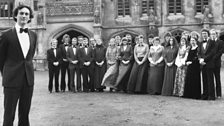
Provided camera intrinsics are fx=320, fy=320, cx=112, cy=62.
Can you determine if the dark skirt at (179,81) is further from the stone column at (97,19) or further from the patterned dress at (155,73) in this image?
the stone column at (97,19)

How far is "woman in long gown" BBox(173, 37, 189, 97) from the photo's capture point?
9531 mm

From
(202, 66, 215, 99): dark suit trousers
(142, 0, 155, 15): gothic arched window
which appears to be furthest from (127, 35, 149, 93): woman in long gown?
(142, 0, 155, 15): gothic arched window

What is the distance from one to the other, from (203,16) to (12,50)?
24.0 meters

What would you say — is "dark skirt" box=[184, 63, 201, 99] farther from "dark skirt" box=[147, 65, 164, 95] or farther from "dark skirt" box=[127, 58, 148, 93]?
"dark skirt" box=[127, 58, 148, 93]

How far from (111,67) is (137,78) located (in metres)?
1.05

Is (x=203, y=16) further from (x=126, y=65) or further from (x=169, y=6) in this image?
(x=126, y=65)

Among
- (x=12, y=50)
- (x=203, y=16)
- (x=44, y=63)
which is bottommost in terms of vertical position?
(x=44, y=63)

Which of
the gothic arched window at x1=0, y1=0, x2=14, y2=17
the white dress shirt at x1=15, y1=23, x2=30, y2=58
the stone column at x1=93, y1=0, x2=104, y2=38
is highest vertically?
the gothic arched window at x1=0, y1=0, x2=14, y2=17

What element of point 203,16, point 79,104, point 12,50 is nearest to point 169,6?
point 203,16

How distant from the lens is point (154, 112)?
6961 mm

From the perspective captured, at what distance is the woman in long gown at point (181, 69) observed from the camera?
31.3ft

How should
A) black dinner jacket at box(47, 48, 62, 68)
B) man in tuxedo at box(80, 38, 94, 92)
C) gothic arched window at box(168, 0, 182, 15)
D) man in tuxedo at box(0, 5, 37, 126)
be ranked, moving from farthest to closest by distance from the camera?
1. gothic arched window at box(168, 0, 182, 15)
2. man in tuxedo at box(80, 38, 94, 92)
3. black dinner jacket at box(47, 48, 62, 68)
4. man in tuxedo at box(0, 5, 37, 126)

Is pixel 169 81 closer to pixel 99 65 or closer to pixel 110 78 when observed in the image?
pixel 110 78

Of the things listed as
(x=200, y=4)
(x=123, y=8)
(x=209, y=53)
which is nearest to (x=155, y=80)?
(x=209, y=53)
